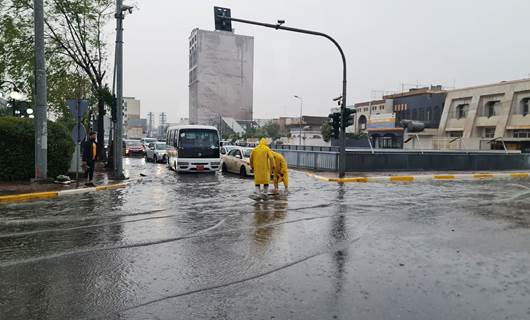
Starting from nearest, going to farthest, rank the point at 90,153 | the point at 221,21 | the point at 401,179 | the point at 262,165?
the point at 262,165 → the point at 90,153 → the point at 221,21 → the point at 401,179

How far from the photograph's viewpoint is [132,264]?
225 inches

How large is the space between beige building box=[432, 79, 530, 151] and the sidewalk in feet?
135

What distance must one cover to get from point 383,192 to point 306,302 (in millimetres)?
10969

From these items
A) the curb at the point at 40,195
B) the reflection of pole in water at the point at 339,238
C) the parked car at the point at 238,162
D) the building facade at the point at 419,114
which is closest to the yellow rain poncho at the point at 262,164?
the reflection of pole in water at the point at 339,238

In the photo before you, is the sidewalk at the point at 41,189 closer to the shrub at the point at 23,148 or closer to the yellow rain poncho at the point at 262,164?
the shrub at the point at 23,148

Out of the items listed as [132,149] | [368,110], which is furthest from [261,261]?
[368,110]

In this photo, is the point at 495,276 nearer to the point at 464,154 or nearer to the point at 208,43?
the point at 464,154

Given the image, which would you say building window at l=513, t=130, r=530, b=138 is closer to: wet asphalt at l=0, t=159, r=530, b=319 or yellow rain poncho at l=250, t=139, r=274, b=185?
wet asphalt at l=0, t=159, r=530, b=319

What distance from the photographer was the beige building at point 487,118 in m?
46.1

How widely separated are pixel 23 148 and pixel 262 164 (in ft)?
27.4

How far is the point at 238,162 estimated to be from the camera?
69.3 feet

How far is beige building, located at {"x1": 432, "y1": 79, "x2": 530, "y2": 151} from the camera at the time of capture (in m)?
46.1

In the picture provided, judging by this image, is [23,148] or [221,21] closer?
[23,148]

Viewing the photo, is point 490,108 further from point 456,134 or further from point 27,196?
point 27,196
